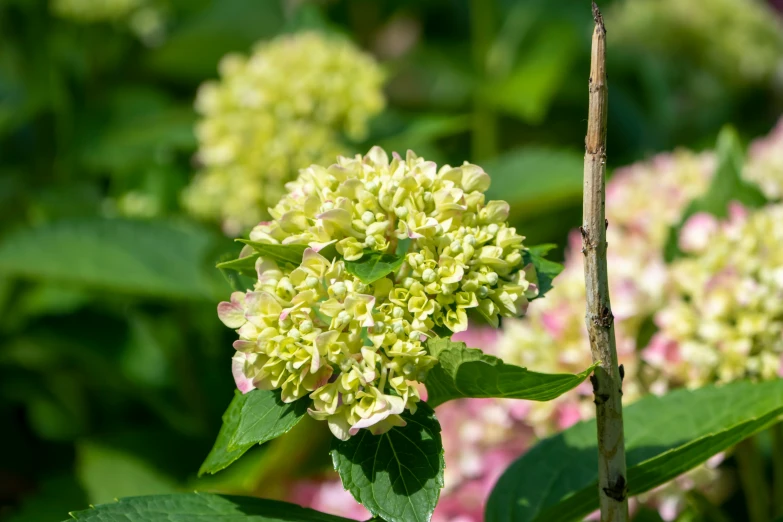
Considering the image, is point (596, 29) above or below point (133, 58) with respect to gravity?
below

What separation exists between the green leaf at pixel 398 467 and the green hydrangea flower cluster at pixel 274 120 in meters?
0.65

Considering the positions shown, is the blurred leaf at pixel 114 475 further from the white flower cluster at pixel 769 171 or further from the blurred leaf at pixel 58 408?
the white flower cluster at pixel 769 171

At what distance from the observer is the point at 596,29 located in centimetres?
45

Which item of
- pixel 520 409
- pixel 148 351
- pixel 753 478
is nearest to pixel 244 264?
pixel 520 409

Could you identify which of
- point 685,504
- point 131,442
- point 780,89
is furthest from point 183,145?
point 780,89

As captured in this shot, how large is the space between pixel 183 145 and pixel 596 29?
1.13 m

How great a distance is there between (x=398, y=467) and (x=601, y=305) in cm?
15

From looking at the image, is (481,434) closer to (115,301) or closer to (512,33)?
(115,301)

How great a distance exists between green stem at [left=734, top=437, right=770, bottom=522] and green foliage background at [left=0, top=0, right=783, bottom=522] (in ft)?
1.34

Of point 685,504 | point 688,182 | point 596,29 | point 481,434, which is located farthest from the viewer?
point 688,182

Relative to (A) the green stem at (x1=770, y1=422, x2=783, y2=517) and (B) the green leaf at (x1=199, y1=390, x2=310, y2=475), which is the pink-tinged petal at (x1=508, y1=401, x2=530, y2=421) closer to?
(A) the green stem at (x1=770, y1=422, x2=783, y2=517)

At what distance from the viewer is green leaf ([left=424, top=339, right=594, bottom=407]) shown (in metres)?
0.49

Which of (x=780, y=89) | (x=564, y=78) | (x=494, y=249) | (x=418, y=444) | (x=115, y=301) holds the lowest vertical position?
(x=418, y=444)

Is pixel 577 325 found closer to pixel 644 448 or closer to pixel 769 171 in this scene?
pixel 644 448
